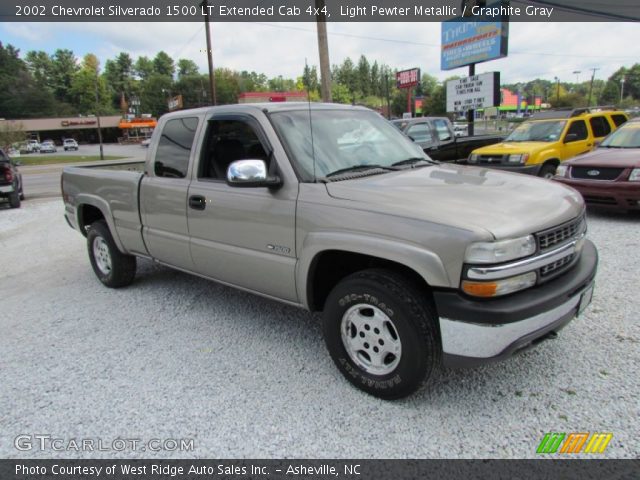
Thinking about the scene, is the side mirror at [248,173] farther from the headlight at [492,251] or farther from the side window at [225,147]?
the headlight at [492,251]

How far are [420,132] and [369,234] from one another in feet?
33.4

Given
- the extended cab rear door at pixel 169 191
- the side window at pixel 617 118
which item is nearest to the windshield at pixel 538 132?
the side window at pixel 617 118

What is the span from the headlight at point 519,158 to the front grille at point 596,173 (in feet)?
5.45

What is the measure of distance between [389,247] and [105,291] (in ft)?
13.2

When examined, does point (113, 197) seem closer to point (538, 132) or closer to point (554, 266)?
point (554, 266)

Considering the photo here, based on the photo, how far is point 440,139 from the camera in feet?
40.5

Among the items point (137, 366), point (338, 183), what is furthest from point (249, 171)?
point (137, 366)

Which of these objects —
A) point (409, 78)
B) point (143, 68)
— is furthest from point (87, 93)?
point (409, 78)

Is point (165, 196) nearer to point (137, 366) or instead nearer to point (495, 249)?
point (137, 366)

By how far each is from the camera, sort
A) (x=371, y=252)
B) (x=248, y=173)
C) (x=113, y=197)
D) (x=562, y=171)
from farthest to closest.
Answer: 1. (x=562, y=171)
2. (x=113, y=197)
3. (x=248, y=173)
4. (x=371, y=252)

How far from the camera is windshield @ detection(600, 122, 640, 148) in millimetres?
8156

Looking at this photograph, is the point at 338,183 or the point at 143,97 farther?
the point at 143,97

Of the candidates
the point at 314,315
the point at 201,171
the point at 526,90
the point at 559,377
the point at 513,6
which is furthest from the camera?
the point at 526,90

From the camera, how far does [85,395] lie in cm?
317
